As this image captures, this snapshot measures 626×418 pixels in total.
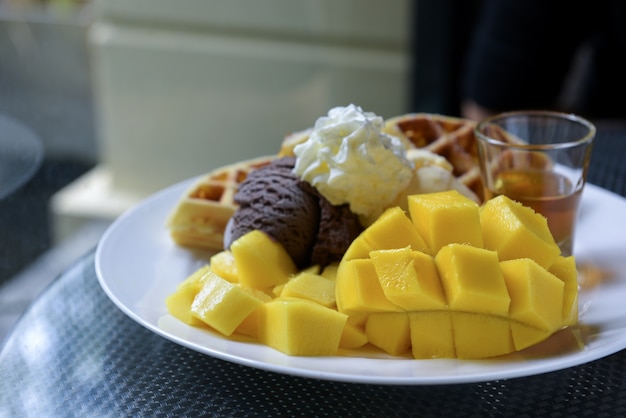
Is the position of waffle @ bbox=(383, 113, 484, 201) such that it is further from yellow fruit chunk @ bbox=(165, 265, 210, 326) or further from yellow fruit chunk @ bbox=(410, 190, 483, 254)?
yellow fruit chunk @ bbox=(165, 265, 210, 326)

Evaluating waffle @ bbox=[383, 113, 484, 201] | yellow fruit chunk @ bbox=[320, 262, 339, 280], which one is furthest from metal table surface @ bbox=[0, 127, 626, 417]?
waffle @ bbox=[383, 113, 484, 201]

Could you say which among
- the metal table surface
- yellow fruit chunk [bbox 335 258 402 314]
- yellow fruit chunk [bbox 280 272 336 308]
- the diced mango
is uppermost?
yellow fruit chunk [bbox 335 258 402 314]

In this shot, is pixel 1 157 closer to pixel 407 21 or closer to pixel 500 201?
pixel 407 21

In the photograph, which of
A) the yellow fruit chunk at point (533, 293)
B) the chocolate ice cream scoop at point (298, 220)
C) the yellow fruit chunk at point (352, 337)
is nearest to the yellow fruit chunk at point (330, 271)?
the chocolate ice cream scoop at point (298, 220)

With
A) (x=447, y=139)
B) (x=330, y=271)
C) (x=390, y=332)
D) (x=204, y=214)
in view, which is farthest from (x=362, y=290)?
(x=447, y=139)

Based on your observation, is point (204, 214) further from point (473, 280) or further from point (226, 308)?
point (473, 280)
